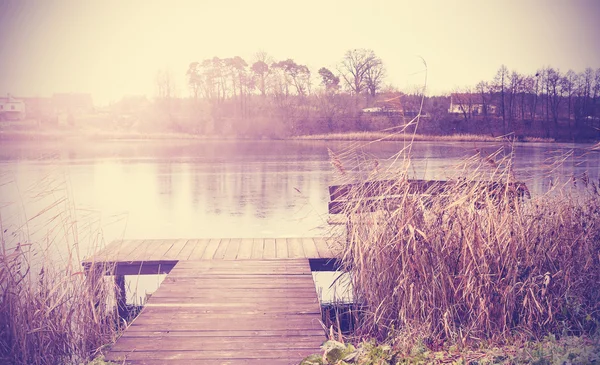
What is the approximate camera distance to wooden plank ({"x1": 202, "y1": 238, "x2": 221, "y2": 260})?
516 cm

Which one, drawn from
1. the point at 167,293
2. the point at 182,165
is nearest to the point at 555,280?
the point at 167,293

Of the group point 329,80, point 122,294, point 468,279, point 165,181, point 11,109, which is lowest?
point 122,294

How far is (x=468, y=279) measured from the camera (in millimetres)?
3523

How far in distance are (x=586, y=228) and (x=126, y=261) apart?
4.44m

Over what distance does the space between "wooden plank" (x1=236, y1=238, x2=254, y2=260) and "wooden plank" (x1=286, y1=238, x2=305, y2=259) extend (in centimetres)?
45

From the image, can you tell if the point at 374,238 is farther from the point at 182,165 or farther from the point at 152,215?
the point at 182,165

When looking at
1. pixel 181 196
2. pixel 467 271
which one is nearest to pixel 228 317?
pixel 467 271

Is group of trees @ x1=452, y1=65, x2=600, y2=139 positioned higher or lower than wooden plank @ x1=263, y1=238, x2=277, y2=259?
higher

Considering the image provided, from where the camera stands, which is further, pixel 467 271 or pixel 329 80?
pixel 329 80

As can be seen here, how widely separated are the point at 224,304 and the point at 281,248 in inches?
71.7

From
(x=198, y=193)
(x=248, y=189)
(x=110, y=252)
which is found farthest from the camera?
(x=248, y=189)

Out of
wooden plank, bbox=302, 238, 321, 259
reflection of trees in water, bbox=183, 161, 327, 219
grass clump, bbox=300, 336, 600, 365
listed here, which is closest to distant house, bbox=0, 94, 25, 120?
reflection of trees in water, bbox=183, 161, 327, 219

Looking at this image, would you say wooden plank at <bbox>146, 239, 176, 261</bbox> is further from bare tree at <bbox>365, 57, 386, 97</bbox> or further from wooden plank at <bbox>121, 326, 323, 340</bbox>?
bare tree at <bbox>365, 57, 386, 97</bbox>

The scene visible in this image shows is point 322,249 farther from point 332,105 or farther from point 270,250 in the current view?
point 332,105
